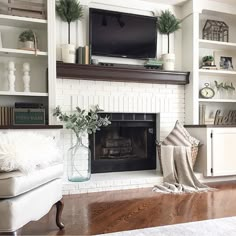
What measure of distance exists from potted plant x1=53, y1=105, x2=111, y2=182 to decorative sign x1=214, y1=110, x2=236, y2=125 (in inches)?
70.3

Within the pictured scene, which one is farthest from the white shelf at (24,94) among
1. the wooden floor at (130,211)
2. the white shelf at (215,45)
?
the white shelf at (215,45)

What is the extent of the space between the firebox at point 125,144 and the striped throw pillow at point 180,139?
0.45 meters

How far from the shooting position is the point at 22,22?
3.00 metres

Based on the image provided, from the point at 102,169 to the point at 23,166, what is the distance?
221 cm

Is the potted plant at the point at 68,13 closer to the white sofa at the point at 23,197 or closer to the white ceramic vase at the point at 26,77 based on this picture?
the white ceramic vase at the point at 26,77

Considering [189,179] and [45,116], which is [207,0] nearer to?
[189,179]

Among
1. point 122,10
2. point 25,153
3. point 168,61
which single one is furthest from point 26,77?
point 168,61

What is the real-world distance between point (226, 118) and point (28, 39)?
3026 millimetres

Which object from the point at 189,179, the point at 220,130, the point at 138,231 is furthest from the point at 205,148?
the point at 138,231

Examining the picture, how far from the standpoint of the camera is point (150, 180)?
3.20m

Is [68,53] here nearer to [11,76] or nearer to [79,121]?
[11,76]

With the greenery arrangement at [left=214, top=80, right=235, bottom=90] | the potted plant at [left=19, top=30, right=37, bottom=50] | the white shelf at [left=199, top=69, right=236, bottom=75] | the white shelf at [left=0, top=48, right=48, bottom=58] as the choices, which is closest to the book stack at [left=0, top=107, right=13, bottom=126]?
the white shelf at [left=0, top=48, right=48, bottom=58]

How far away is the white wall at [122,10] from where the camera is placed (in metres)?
3.30

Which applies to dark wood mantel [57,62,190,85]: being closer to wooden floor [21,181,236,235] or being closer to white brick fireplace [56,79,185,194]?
white brick fireplace [56,79,185,194]
